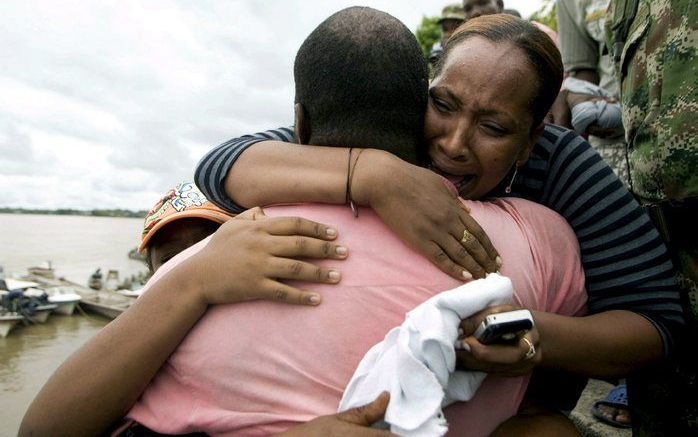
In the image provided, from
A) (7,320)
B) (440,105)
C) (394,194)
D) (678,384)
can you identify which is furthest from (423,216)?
(7,320)

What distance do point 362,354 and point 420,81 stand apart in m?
0.78

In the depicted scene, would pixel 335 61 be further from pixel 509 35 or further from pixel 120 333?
pixel 120 333

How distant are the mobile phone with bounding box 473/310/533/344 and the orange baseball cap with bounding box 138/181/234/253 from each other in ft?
5.44

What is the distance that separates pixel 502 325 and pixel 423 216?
1.15 feet

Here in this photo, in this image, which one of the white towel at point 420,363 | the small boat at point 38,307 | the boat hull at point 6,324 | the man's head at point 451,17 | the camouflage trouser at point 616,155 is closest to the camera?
the white towel at point 420,363

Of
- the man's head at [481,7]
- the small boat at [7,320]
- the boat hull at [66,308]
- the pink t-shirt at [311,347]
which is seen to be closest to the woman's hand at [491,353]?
the pink t-shirt at [311,347]

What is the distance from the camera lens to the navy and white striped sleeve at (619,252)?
166cm

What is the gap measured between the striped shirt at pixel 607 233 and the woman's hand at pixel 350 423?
0.88 m

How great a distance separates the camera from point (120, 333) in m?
1.34

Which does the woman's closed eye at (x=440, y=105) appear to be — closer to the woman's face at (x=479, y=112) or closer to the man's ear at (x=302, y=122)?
Result: the woman's face at (x=479, y=112)

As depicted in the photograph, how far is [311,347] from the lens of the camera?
1.22m

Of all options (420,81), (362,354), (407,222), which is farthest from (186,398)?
(420,81)

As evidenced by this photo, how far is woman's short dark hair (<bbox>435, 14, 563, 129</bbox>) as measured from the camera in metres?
1.67

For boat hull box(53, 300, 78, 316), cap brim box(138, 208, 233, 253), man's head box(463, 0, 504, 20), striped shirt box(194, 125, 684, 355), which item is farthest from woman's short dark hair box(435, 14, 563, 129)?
boat hull box(53, 300, 78, 316)
